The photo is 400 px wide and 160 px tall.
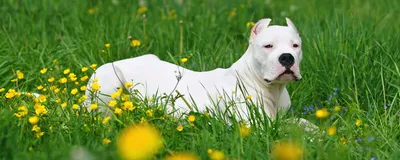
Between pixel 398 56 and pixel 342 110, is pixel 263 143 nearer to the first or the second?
pixel 342 110

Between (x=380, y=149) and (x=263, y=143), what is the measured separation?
54 cm

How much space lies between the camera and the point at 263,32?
4348 millimetres

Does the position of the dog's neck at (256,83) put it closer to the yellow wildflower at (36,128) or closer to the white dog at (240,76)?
the white dog at (240,76)

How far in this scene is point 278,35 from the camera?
13.9 feet

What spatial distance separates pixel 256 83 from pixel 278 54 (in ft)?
1.01

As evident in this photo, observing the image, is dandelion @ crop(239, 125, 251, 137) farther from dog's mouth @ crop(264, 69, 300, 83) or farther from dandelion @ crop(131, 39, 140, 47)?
dandelion @ crop(131, 39, 140, 47)

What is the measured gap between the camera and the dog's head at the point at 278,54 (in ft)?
13.7

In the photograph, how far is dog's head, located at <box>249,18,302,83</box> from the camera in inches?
165

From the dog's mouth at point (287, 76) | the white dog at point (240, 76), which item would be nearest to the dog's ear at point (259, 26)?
the white dog at point (240, 76)

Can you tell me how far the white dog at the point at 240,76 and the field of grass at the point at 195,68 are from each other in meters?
0.19

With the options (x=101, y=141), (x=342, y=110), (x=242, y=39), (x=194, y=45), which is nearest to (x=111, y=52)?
(x=194, y=45)

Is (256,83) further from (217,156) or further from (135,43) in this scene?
(135,43)

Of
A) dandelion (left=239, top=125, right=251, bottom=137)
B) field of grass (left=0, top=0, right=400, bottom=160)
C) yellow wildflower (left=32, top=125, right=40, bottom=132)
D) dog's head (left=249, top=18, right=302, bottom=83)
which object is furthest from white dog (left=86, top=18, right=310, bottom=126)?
yellow wildflower (left=32, top=125, right=40, bottom=132)

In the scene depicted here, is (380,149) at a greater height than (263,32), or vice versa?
(263,32)
